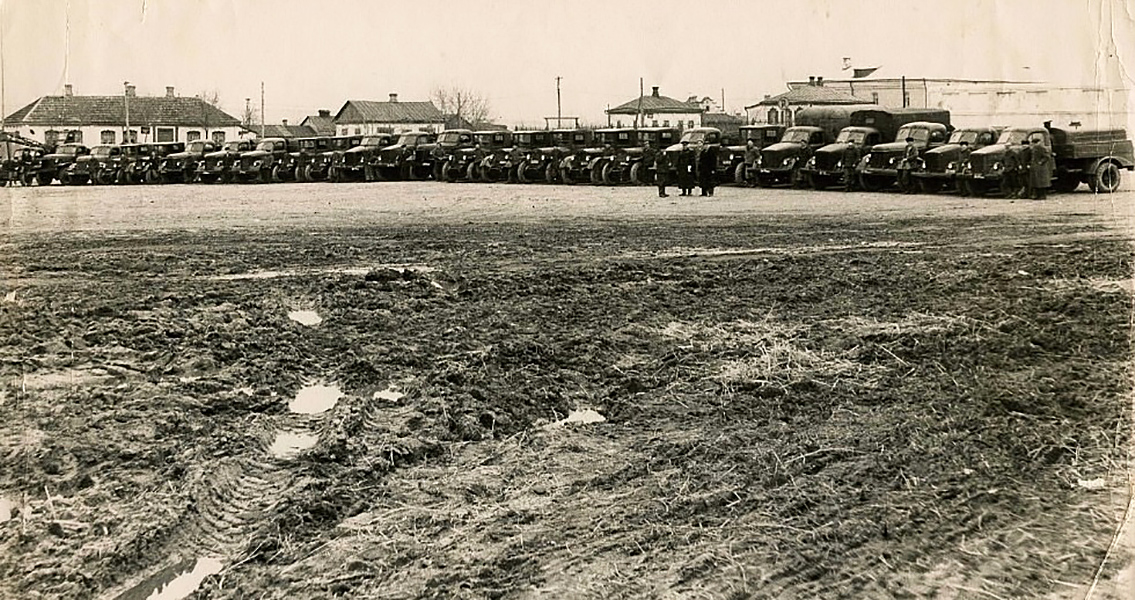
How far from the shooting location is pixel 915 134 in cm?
2041

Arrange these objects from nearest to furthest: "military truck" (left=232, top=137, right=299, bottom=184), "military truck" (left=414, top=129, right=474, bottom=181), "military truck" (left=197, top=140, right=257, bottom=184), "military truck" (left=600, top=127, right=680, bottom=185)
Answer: "military truck" (left=600, top=127, right=680, bottom=185)
"military truck" (left=197, top=140, right=257, bottom=184)
"military truck" (left=232, top=137, right=299, bottom=184)
"military truck" (left=414, top=129, right=474, bottom=181)

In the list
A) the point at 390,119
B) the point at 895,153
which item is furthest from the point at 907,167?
the point at 390,119

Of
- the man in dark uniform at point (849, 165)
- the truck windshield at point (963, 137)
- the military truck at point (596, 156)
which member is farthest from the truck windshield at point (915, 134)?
the military truck at point (596, 156)

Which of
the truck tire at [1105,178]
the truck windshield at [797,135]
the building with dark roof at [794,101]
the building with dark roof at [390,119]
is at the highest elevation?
the building with dark roof at [390,119]

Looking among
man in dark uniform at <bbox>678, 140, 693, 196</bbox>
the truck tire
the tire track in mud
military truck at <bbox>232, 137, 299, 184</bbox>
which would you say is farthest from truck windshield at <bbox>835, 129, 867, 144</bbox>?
the tire track in mud

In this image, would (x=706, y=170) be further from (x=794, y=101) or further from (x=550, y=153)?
(x=550, y=153)

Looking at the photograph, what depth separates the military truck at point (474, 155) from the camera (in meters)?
27.8

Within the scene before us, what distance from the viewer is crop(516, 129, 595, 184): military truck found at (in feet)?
87.6

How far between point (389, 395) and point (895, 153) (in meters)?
16.5

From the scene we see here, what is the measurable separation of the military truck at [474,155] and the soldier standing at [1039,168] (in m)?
13.8

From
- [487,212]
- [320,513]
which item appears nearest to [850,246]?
[487,212]

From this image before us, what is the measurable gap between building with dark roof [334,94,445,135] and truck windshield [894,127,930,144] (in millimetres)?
9262

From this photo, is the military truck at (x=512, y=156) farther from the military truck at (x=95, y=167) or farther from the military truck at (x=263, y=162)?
the military truck at (x=95, y=167)

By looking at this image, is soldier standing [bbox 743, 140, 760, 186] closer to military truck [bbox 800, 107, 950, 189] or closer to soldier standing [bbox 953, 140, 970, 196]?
military truck [bbox 800, 107, 950, 189]
